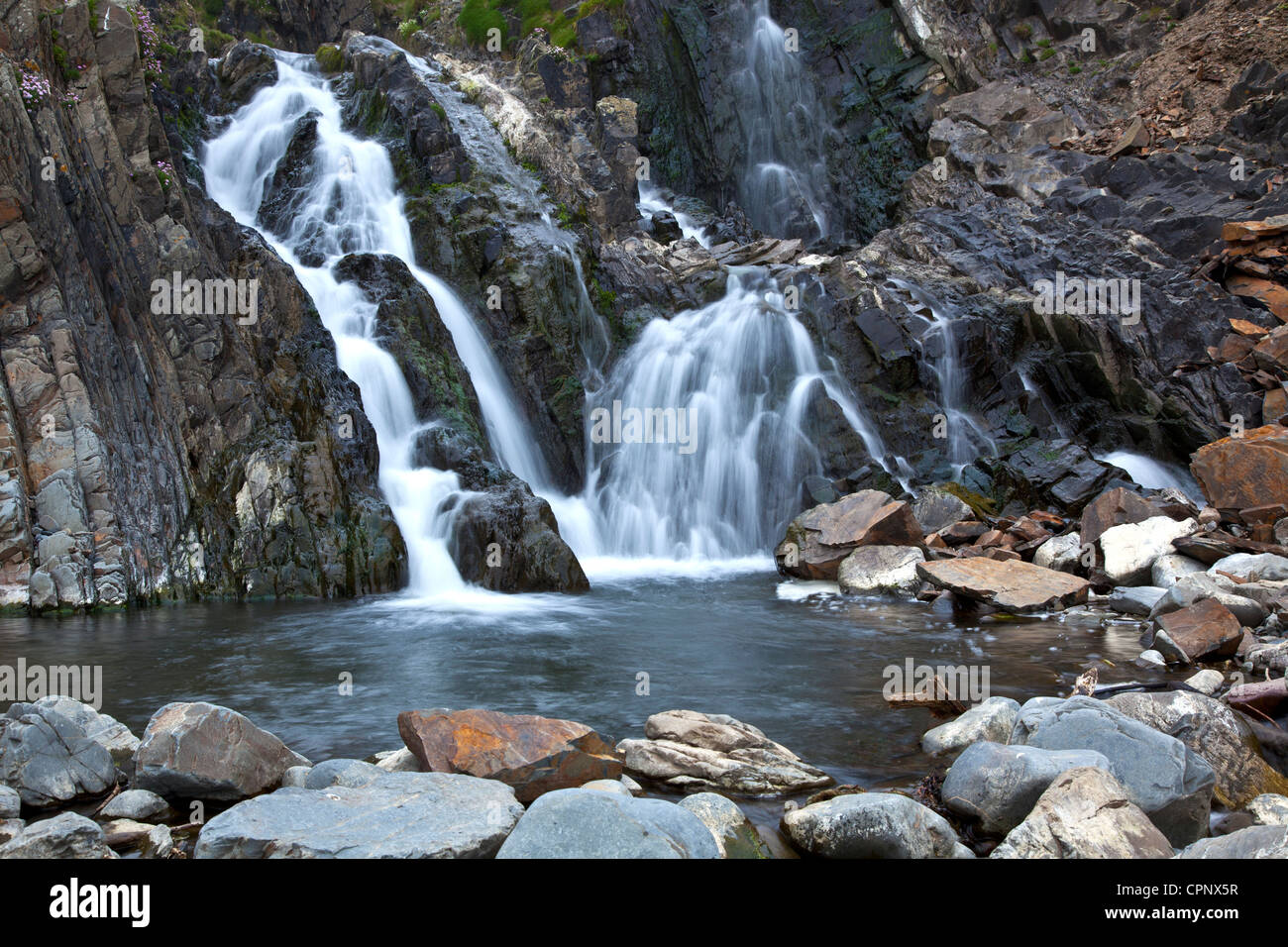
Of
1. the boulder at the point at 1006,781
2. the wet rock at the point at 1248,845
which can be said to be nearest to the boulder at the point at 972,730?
the boulder at the point at 1006,781

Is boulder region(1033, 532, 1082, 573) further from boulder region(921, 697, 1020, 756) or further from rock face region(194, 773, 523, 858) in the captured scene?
rock face region(194, 773, 523, 858)

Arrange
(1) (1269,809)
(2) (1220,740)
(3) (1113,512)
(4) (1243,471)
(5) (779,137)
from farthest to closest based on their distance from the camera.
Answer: (5) (779,137), (3) (1113,512), (4) (1243,471), (2) (1220,740), (1) (1269,809)

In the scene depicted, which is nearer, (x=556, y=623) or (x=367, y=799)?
(x=367, y=799)

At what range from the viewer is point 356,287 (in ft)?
64.5

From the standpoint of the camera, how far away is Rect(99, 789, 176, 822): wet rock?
525 centimetres

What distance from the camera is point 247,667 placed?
990 cm

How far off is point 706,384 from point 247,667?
1429cm

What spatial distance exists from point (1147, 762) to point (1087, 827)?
0.99 metres

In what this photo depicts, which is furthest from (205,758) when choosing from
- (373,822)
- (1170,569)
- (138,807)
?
(1170,569)

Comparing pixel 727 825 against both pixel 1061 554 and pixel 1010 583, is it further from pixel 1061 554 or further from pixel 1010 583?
pixel 1061 554

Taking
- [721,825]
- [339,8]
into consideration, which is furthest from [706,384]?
[339,8]

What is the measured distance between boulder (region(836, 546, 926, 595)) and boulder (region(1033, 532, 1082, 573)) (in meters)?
1.96
